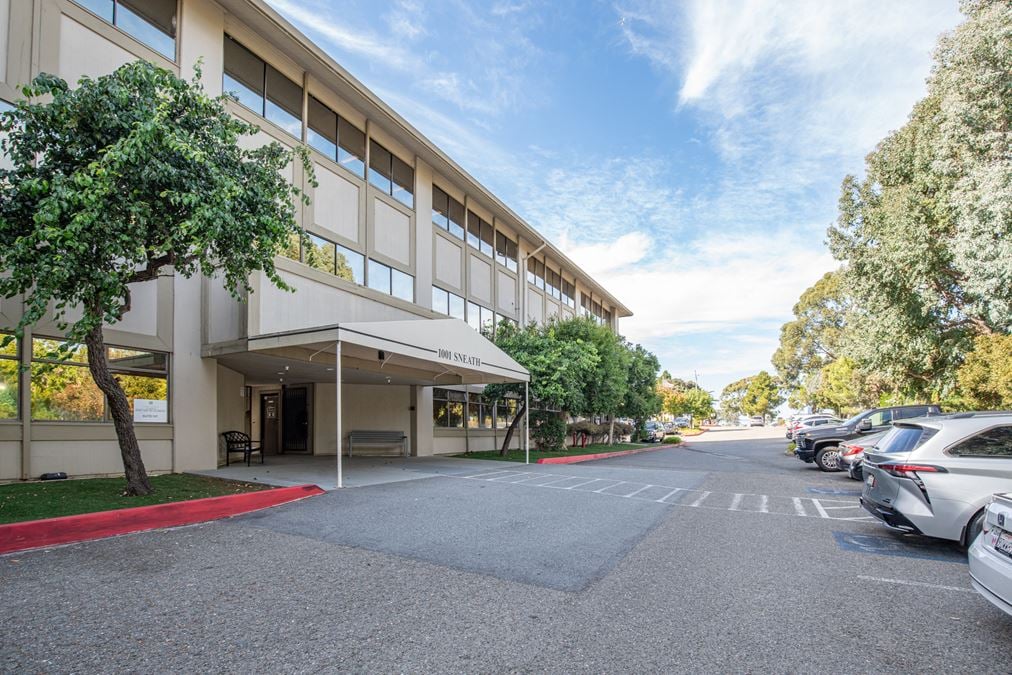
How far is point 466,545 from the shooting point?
6.55m

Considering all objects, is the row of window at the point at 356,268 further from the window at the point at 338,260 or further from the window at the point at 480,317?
the window at the point at 480,317

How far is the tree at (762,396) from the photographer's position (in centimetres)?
9606

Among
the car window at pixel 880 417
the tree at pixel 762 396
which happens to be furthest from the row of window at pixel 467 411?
the tree at pixel 762 396

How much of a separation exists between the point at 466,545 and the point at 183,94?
781cm

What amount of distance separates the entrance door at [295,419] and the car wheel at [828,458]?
16179 mm

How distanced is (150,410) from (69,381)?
170cm

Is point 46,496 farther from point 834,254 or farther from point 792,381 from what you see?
point 792,381

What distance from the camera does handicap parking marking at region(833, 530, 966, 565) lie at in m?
6.35

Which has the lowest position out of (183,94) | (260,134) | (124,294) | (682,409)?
(682,409)

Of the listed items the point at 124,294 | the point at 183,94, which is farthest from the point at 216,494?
the point at 183,94

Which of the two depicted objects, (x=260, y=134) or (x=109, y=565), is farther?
(x=260, y=134)

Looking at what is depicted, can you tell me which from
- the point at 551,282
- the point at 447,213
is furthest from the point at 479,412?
the point at 551,282

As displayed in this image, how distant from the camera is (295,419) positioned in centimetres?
1998

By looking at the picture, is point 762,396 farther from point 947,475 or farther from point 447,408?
point 947,475
